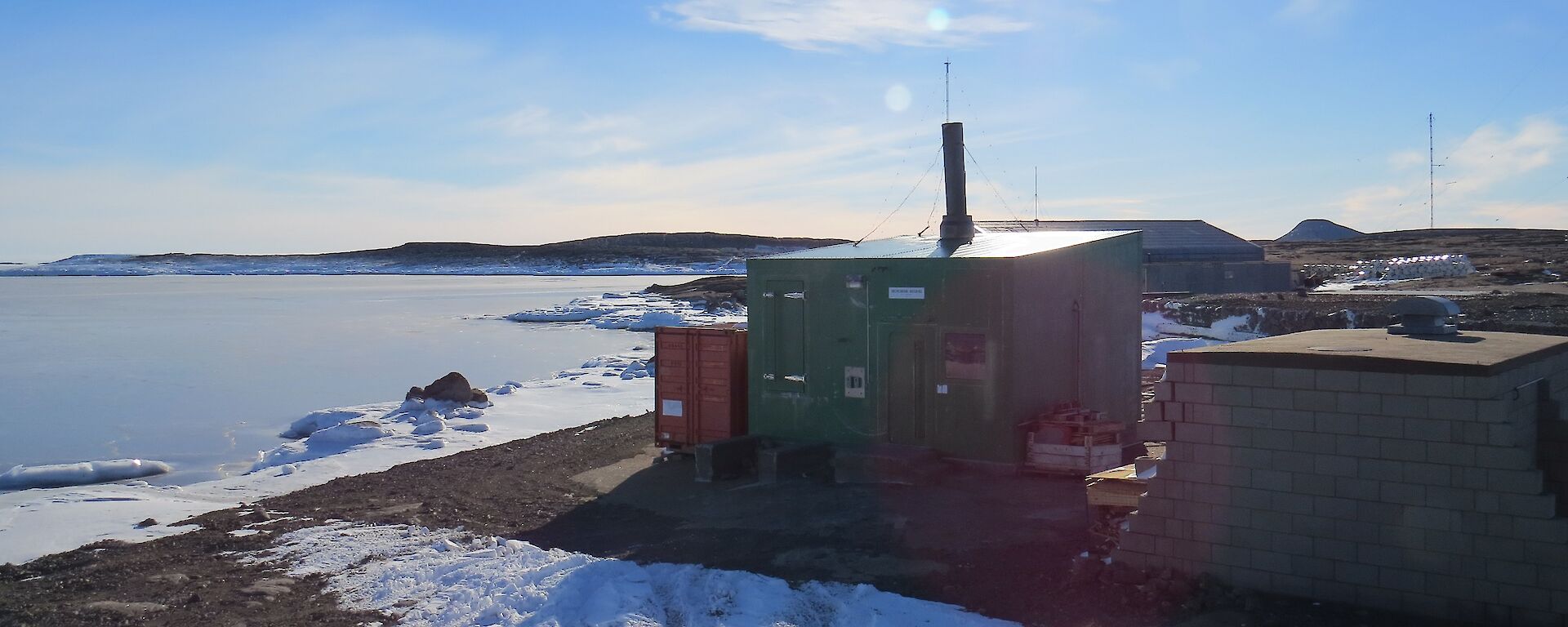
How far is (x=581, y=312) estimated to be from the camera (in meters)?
45.7

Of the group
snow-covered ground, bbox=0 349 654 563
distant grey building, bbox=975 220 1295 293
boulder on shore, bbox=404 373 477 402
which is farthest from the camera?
distant grey building, bbox=975 220 1295 293

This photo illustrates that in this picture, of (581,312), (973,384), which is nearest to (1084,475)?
(973,384)

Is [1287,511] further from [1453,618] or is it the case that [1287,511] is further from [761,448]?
[761,448]

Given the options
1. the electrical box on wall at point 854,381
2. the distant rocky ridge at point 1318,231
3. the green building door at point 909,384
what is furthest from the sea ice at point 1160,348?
the distant rocky ridge at point 1318,231

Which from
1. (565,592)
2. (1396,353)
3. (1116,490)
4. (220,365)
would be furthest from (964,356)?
(220,365)

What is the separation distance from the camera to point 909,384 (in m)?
11.5

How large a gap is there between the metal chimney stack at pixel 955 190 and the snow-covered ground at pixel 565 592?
6207mm

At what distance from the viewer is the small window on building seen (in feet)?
36.4

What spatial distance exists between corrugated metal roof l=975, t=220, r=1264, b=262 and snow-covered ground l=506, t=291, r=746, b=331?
35.8 feet

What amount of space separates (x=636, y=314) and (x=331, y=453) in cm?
2837

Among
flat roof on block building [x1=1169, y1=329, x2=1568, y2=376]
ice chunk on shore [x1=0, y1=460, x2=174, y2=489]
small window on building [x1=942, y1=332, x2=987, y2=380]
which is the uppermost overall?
flat roof on block building [x1=1169, y1=329, x2=1568, y2=376]

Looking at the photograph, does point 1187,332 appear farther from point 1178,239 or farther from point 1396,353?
point 1396,353

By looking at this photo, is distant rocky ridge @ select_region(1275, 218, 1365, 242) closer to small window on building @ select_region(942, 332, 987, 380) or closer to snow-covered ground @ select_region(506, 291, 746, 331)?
snow-covered ground @ select_region(506, 291, 746, 331)

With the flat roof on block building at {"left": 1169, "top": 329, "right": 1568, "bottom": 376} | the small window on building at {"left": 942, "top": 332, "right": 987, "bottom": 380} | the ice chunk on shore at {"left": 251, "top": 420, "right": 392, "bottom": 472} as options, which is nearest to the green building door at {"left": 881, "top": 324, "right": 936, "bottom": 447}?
the small window on building at {"left": 942, "top": 332, "right": 987, "bottom": 380}
